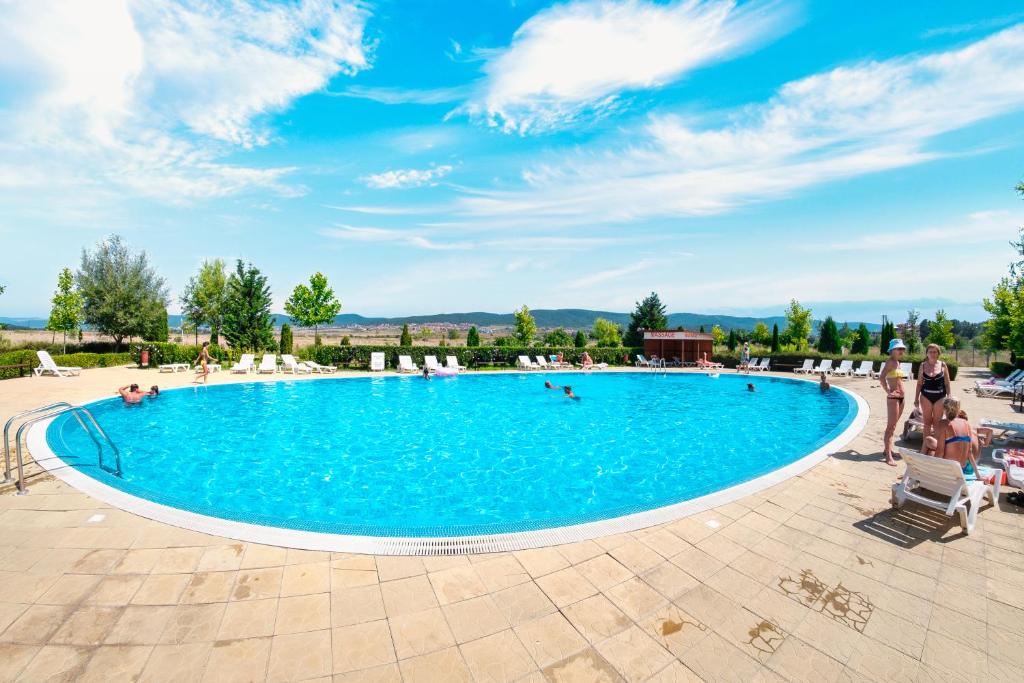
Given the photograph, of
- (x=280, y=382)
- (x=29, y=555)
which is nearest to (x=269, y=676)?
(x=29, y=555)

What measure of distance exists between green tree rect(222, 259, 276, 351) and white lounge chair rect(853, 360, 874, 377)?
3427 centimetres

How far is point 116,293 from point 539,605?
31.4 metres

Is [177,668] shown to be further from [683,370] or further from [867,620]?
[683,370]

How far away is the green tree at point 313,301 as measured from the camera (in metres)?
40.8

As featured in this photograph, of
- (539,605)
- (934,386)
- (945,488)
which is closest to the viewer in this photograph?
(539,605)

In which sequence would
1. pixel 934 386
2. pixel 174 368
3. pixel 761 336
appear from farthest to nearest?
pixel 761 336 → pixel 174 368 → pixel 934 386

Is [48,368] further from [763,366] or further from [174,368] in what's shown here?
[763,366]

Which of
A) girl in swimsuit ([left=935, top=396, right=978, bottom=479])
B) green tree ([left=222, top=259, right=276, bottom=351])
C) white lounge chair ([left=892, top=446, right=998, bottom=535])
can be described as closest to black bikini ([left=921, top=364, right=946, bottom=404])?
girl in swimsuit ([left=935, top=396, right=978, bottom=479])

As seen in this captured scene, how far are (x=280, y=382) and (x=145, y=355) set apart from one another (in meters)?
9.28

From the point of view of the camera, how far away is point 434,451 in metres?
10.1

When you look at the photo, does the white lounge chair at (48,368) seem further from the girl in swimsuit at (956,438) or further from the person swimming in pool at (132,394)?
the girl in swimsuit at (956,438)

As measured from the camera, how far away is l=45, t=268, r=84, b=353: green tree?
22.7m

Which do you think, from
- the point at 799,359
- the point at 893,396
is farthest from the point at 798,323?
the point at 893,396

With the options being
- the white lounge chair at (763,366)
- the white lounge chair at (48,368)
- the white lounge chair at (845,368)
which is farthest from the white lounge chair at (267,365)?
the white lounge chair at (845,368)
